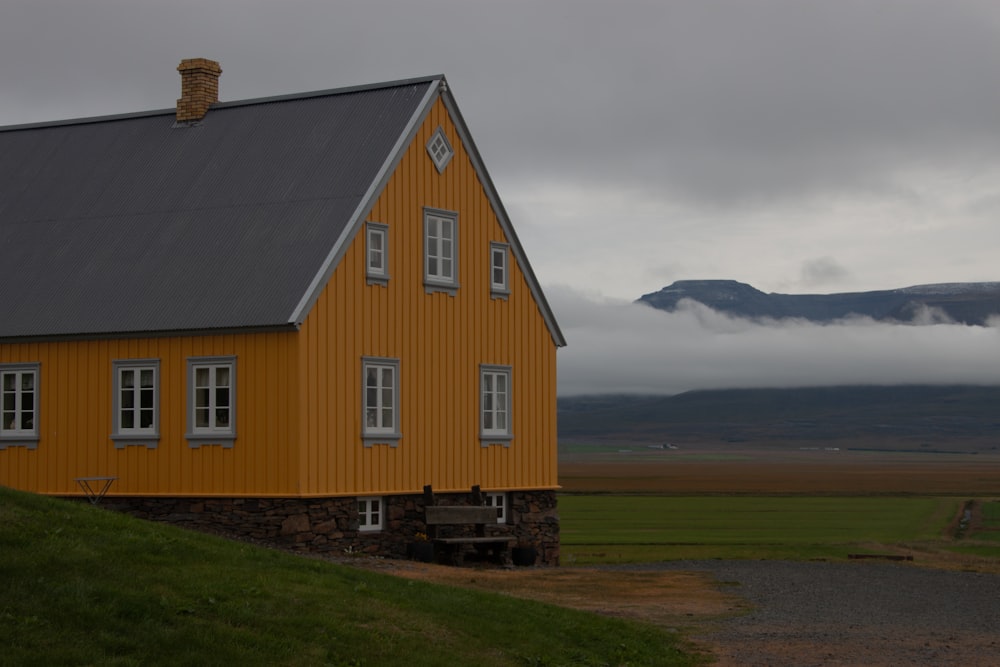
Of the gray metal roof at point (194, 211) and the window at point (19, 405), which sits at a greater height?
the gray metal roof at point (194, 211)

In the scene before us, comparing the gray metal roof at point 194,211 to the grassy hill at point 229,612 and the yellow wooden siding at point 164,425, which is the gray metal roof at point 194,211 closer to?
the yellow wooden siding at point 164,425

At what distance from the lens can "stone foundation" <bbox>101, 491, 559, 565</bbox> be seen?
33.1m

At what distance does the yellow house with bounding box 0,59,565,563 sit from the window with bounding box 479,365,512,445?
6cm

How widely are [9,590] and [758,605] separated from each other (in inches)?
633

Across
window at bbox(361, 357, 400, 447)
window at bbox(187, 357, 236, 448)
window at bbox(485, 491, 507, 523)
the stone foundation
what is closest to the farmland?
window at bbox(485, 491, 507, 523)

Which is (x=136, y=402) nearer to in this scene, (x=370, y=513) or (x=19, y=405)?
(x=19, y=405)

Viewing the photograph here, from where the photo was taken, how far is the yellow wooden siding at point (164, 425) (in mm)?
33250

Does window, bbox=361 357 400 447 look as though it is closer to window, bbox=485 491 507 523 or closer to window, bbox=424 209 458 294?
window, bbox=424 209 458 294

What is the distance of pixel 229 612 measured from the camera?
17.9 meters

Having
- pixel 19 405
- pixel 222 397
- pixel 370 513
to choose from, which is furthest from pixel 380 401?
pixel 19 405

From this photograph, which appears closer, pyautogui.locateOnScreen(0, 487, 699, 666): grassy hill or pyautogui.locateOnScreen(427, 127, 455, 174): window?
pyautogui.locateOnScreen(0, 487, 699, 666): grassy hill

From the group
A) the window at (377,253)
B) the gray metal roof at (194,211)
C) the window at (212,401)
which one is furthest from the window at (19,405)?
the window at (377,253)

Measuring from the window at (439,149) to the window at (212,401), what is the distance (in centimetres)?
741

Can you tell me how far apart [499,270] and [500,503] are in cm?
598
